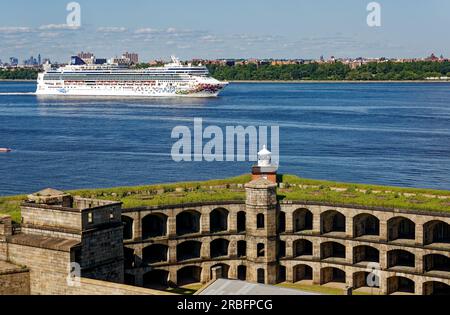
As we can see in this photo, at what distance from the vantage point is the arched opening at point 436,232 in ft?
144

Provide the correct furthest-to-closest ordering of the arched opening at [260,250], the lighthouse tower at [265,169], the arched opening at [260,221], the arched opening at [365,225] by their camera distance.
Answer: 1. the lighthouse tower at [265,169]
2. the arched opening at [260,250]
3. the arched opening at [260,221]
4. the arched opening at [365,225]

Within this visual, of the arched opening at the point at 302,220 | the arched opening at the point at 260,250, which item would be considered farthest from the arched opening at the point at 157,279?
the arched opening at the point at 302,220

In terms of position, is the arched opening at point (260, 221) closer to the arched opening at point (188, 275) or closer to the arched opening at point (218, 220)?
the arched opening at point (218, 220)

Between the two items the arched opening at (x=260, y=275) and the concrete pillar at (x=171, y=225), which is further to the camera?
the arched opening at (x=260, y=275)

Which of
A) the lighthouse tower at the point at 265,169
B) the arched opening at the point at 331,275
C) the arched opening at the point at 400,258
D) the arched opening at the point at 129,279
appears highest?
the lighthouse tower at the point at 265,169

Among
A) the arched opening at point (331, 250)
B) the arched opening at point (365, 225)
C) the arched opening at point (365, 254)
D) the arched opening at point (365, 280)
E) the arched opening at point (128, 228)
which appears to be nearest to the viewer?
the arched opening at point (128, 228)

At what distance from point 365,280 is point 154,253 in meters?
12.3

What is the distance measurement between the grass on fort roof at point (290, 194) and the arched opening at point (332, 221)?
1081mm

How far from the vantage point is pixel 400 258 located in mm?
46219

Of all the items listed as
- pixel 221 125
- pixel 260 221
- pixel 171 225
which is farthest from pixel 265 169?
pixel 221 125

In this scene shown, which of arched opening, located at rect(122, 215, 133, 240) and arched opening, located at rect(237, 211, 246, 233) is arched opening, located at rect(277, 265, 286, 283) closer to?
arched opening, located at rect(237, 211, 246, 233)

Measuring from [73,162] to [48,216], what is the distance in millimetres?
51976

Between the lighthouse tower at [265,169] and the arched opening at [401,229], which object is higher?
the lighthouse tower at [265,169]

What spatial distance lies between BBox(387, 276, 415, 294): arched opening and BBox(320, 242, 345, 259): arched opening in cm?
369
